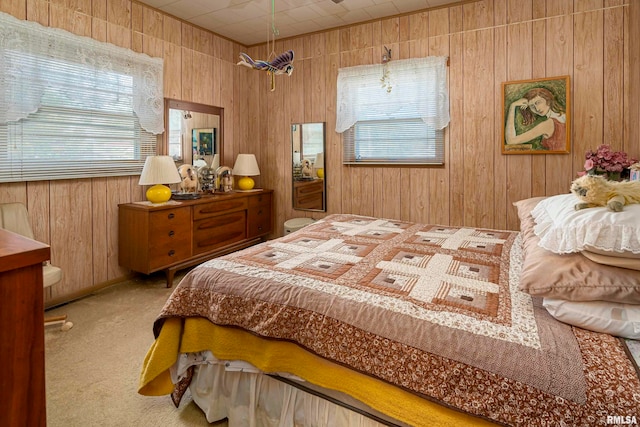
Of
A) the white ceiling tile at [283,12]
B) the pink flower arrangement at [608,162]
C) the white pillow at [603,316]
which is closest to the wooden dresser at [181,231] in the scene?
the white ceiling tile at [283,12]

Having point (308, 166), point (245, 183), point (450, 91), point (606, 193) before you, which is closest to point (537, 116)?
point (450, 91)

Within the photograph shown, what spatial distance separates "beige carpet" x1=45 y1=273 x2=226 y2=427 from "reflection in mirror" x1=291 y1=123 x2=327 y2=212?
1964mm

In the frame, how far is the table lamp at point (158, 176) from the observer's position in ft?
11.2

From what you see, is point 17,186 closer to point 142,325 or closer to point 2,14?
point 2,14

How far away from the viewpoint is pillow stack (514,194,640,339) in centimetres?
114

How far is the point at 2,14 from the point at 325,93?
2.89m

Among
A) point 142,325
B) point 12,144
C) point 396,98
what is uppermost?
point 396,98

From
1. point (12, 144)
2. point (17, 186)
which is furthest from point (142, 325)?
point (12, 144)

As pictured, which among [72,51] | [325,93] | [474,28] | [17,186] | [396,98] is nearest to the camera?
[17,186]

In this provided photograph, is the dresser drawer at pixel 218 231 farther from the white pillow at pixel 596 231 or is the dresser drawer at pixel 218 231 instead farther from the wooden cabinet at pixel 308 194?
the white pillow at pixel 596 231

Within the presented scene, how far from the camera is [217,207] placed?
3916 millimetres

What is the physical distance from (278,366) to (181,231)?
241 cm

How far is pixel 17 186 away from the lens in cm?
283

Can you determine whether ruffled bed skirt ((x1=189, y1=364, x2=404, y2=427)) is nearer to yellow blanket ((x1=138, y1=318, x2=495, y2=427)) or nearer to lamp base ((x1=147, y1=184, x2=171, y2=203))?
yellow blanket ((x1=138, y1=318, x2=495, y2=427))
